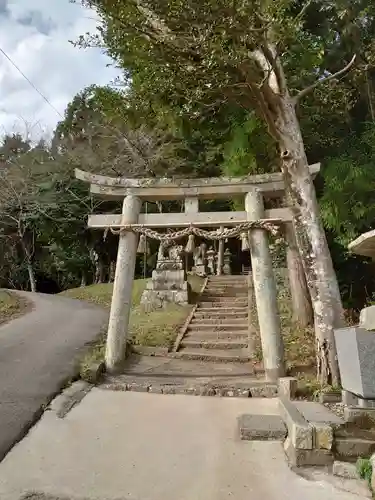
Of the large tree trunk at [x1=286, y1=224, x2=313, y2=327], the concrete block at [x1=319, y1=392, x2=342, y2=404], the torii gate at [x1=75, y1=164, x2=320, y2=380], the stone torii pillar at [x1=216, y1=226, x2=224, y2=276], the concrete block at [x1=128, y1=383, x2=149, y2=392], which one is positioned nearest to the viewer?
Result: the concrete block at [x1=319, y1=392, x2=342, y2=404]

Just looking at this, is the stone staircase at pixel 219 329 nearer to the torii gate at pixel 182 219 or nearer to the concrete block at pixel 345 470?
the torii gate at pixel 182 219

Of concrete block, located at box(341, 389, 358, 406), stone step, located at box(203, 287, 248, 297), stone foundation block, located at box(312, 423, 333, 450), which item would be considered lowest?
stone foundation block, located at box(312, 423, 333, 450)

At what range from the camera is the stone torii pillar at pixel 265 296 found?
292 inches

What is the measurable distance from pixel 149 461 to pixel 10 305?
444 inches

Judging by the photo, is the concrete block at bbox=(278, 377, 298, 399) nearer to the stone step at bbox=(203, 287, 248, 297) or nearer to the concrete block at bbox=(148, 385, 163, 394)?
the concrete block at bbox=(148, 385, 163, 394)

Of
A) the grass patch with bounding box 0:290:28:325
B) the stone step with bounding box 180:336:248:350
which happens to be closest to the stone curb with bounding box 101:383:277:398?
the stone step with bounding box 180:336:248:350

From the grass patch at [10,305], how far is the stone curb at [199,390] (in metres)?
5.84

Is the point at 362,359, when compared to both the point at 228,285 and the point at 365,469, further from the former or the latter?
the point at 228,285

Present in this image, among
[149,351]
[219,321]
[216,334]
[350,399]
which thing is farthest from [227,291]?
[350,399]

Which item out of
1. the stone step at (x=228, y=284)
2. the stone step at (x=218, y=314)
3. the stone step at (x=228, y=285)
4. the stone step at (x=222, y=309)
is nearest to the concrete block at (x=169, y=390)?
the stone step at (x=218, y=314)

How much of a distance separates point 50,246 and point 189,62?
1603 centimetres

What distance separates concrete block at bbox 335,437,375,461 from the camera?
13.7ft

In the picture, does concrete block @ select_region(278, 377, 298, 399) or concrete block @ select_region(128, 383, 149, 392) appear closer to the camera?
concrete block @ select_region(278, 377, 298, 399)

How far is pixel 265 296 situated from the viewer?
7.64m
